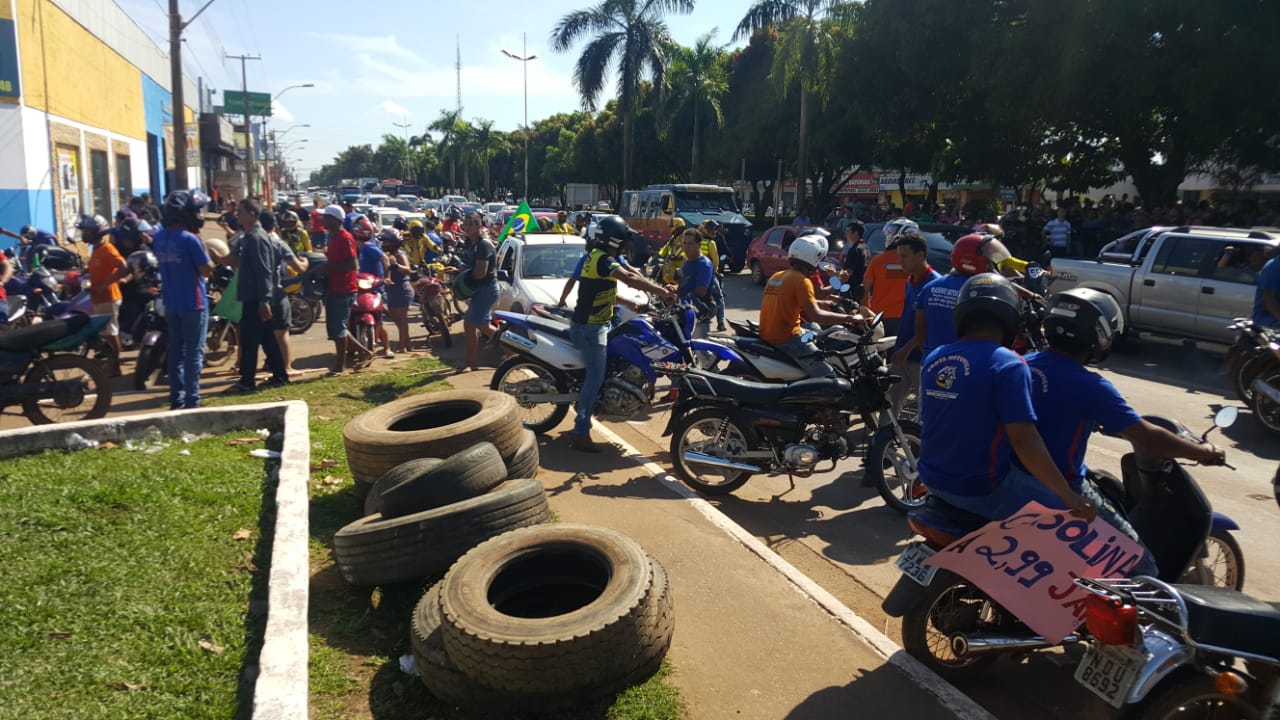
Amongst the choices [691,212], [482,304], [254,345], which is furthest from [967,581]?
[691,212]

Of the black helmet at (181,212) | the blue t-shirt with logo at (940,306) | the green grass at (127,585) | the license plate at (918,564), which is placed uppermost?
the black helmet at (181,212)

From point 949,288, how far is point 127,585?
5.25m

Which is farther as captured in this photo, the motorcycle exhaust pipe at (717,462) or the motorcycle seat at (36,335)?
the motorcycle seat at (36,335)

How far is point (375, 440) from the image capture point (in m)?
5.23

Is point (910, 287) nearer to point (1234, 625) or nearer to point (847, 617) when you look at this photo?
point (847, 617)

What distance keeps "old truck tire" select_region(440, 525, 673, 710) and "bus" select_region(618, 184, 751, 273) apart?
19.5 m

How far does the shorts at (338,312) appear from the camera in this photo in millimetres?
9617

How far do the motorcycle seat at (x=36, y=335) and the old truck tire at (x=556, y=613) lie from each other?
534 cm

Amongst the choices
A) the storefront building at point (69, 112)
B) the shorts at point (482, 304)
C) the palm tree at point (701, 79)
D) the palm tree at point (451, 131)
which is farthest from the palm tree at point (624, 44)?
the palm tree at point (451, 131)

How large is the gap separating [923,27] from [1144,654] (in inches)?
937

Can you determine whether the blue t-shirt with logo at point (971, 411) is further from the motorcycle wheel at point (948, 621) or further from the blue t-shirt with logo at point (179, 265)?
the blue t-shirt with logo at point (179, 265)

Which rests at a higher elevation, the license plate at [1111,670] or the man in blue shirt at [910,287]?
the man in blue shirt at [910,287]

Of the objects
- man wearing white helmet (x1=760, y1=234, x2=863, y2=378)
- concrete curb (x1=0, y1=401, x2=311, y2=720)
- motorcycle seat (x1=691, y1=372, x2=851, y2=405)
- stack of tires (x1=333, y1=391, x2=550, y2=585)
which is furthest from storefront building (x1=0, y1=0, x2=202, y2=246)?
motorcycle seat (x1=691, y1=372, x2=851, y2=405)

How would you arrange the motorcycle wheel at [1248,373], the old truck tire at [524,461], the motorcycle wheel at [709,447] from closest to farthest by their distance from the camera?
the old truck tire at [524,461] < the motorcycle wheel at [709,447] < the motorcycle wheel at [1248,373]
